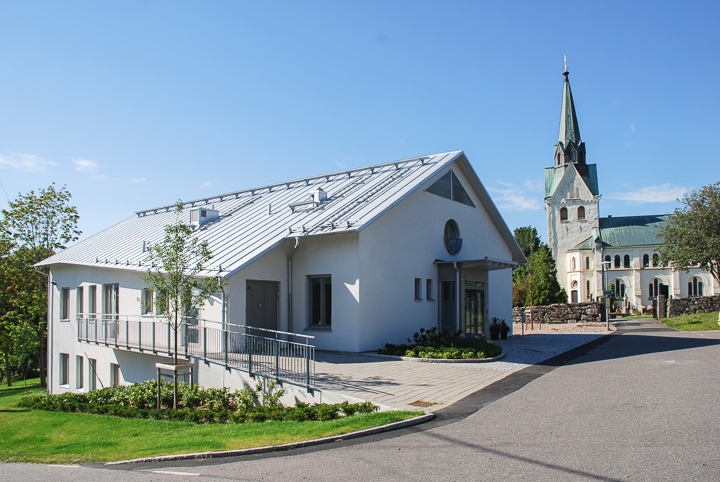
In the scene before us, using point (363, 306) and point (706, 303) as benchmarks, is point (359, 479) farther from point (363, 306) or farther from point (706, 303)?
point (706, 303)

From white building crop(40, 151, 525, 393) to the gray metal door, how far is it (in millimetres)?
42

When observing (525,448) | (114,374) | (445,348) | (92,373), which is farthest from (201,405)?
(92,373)

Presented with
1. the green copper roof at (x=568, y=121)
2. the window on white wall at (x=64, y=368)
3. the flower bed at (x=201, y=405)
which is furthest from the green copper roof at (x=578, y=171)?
the flower bed at (x=201, y=405)

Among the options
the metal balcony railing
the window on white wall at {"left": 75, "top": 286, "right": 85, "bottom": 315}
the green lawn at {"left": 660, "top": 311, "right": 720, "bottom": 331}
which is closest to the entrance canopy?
the metal balcony railing

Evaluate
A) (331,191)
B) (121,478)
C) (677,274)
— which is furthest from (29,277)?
(677,274)

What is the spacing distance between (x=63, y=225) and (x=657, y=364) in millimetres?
36715

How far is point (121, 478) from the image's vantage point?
639 centimetres

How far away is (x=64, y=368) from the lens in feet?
81.0

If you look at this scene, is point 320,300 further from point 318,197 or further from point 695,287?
point 695,287

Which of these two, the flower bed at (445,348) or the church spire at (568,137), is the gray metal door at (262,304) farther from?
the church spire at (568,137)

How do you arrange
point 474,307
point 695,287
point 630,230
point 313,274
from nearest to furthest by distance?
point 313,274
point 474,307
point 695,287
point 630,230

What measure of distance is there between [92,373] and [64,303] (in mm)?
4943

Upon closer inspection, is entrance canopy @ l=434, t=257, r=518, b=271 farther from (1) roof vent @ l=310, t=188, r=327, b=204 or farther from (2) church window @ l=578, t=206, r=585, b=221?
(2) church window @ l=578, t=206, r=585, b=221

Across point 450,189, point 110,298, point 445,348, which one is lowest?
point 445,348
